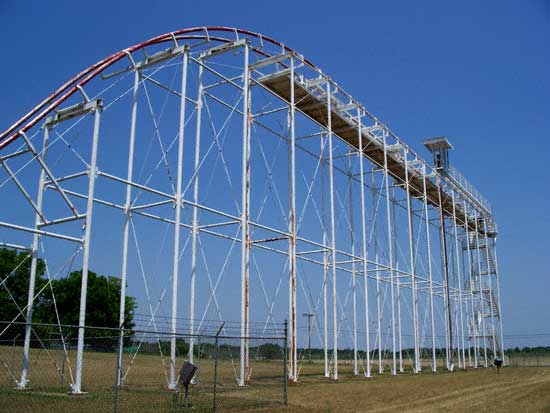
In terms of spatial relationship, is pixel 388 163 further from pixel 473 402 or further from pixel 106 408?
pixel 106 408

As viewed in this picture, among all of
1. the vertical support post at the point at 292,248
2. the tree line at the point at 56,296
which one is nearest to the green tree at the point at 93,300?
the tree line at the point at 56,296

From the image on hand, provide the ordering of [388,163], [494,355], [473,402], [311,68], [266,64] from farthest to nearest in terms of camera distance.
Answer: [494,355] < [388,163] < [311,68] < [266,64] < [473,402]

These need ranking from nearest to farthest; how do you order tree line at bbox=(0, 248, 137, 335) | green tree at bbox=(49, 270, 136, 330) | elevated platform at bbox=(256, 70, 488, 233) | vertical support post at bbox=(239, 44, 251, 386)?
vertical support post at bbox=(239, 44, 251, 386) → elevated platform at bbox=(256, 70, 488, 233) → tree line at bbox=(0, 248, 137, 335) → green tree at bbox=(49, 270, 136, 330)

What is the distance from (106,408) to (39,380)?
26.2 feet

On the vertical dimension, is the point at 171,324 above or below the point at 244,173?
below

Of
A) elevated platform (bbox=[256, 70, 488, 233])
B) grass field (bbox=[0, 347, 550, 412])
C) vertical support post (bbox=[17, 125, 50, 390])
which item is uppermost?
elevated platform (bbox=[256, 70, 488, 233])

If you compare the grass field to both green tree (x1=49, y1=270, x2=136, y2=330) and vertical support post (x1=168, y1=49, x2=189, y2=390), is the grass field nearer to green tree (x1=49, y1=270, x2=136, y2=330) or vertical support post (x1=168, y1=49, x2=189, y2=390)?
vertical support post (x1=168, y1=49, x2=189, y2=390)

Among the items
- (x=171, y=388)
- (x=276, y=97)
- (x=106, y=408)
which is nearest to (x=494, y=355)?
(x=276, y=97)

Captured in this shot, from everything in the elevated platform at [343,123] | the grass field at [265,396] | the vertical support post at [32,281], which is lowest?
the grass field at [265,396]

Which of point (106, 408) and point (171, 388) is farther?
point (171, 388)

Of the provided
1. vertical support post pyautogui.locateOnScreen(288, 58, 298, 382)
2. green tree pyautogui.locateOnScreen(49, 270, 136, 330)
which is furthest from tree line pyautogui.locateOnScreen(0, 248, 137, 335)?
vertical support post pyautogui.locateOnScreen(288, 58, 298, 382)

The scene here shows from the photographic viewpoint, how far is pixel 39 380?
20.3 m

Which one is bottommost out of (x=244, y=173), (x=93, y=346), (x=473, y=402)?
(x=473, y=402)

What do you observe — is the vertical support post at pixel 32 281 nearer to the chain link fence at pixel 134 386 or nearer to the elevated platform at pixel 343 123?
the chain link fence at pixel 134 386
